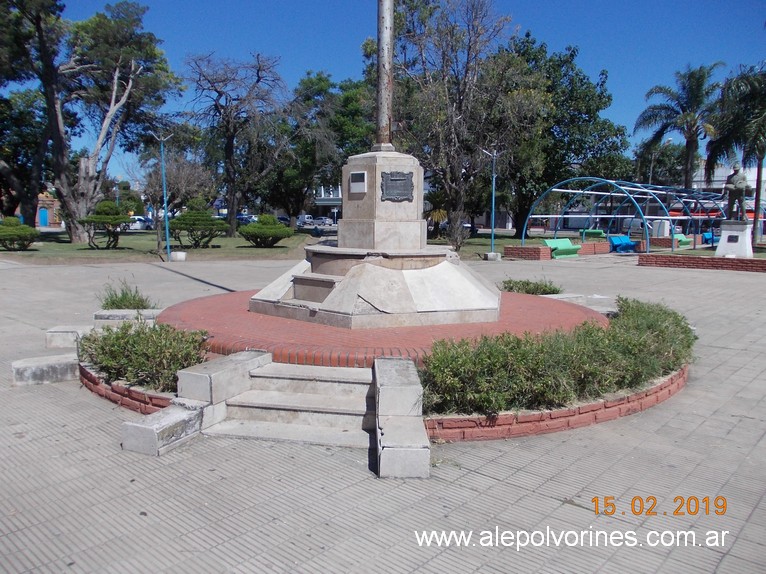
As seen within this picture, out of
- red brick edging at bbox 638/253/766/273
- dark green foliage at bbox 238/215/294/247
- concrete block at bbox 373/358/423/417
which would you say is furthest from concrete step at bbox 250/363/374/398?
dark green foliage at bbox 238/215/294/247

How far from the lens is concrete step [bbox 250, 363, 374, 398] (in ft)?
15.5

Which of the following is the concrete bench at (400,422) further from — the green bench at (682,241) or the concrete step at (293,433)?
the green bench at (682,241)

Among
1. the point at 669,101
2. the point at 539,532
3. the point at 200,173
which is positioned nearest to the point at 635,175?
the point at 669,101

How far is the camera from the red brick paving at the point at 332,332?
5.12 m

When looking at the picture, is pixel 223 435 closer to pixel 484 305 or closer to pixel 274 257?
pixel 484 305

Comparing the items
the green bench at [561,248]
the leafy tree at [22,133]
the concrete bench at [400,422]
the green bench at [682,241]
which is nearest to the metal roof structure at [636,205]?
the green bench at [682,241]

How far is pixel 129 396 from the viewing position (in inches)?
197

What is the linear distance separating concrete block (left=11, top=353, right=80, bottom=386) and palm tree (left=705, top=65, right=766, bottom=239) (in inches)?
1098

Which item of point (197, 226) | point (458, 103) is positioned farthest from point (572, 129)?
point (197, 226)

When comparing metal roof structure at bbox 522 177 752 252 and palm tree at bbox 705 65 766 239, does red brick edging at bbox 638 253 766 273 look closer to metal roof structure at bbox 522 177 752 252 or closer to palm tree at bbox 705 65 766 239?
metal roof structure at bbox 522 177 752 252

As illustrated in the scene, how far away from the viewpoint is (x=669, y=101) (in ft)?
116

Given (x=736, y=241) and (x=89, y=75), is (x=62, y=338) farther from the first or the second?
(x=89, y=75)

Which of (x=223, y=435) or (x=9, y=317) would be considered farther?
(x=9, y=317)

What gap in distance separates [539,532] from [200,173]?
38639 mm
